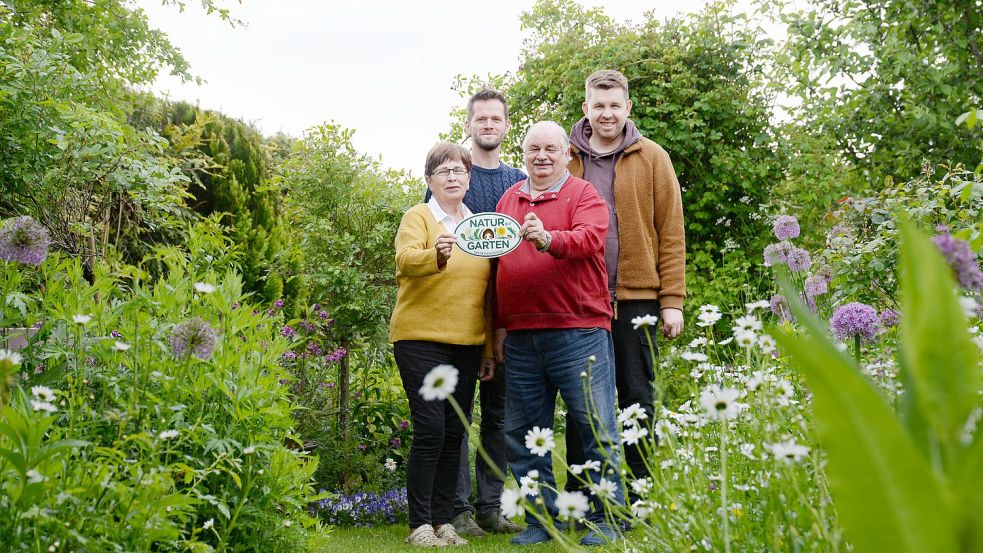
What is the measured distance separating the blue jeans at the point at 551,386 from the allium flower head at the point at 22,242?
177cm

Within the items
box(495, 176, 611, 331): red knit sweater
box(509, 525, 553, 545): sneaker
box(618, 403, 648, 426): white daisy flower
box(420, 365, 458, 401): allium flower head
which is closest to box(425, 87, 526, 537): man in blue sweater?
box(509, 525, 553, 545): sneaker

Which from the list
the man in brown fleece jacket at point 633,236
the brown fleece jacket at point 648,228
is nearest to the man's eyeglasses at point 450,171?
the man in brown fleece jacket at point 633,236

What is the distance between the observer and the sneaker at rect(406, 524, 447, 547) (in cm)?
343

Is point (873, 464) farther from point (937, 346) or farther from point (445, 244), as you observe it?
point (445, 244)

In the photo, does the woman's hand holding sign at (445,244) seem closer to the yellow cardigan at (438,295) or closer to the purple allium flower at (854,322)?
the yellow cardigan at (438,295)

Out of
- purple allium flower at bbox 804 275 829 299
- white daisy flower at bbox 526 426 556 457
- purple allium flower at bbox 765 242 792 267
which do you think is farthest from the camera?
purple allium flower at bbox 804 275 829 299

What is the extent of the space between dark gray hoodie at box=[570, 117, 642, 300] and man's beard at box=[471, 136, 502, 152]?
38cm

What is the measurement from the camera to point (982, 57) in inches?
251

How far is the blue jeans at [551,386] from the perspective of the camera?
3.21 metres

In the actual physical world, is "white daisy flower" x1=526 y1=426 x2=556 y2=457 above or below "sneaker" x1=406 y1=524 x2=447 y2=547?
above

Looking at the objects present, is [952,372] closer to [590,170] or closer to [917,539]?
[917,539]

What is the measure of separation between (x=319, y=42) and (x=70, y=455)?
504 cm

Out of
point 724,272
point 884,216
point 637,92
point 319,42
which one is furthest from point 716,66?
point 319,42

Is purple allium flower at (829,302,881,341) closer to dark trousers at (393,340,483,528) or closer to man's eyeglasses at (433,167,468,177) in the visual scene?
dark trousers at (393,340,483,528)
